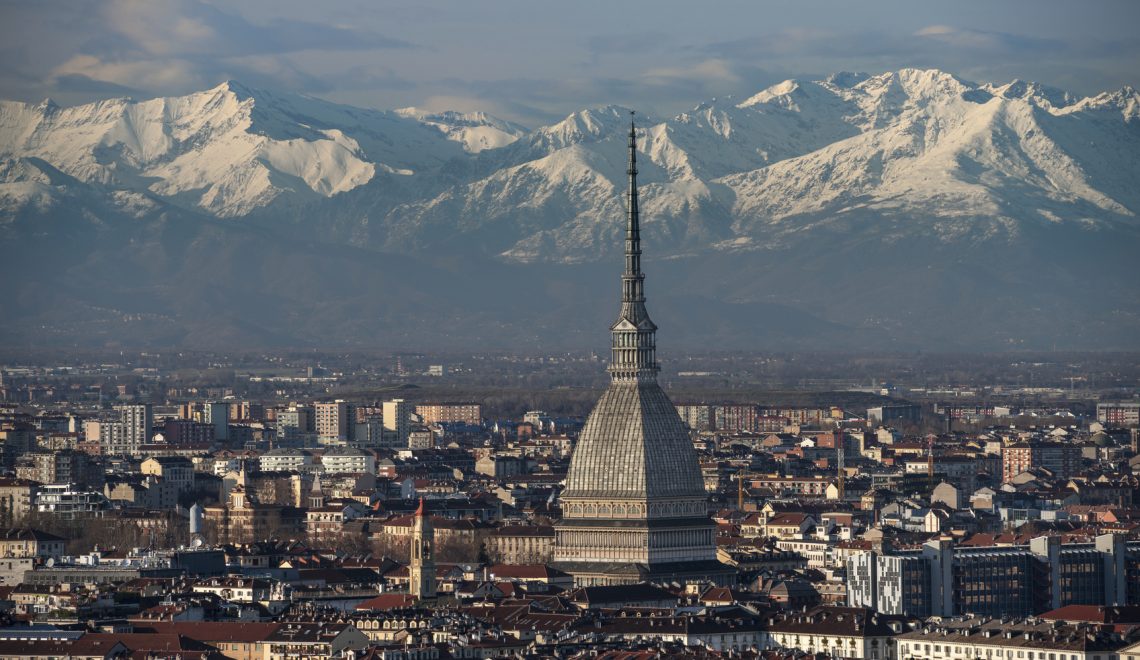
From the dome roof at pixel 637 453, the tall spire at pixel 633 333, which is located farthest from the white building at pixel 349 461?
the dome roof at pixel 637 453

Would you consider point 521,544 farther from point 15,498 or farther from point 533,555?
point 15,498

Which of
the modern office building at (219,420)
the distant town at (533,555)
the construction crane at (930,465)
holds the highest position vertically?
the modern office building at (219,420)

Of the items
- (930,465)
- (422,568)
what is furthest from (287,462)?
(422,568)

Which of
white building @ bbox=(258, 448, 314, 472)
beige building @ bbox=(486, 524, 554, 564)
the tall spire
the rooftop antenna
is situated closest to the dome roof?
the tall spire

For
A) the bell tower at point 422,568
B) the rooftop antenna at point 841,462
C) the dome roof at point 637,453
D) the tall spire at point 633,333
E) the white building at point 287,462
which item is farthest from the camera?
the white building at point 287,462

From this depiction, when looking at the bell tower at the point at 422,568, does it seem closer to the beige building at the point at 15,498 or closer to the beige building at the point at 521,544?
the beige building at the point at 521,544
